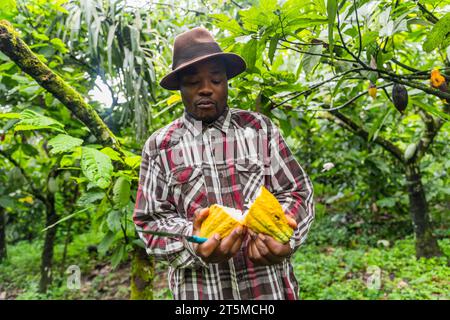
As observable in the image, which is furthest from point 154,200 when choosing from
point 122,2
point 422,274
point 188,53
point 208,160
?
point 422,274

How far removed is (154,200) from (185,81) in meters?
0.35

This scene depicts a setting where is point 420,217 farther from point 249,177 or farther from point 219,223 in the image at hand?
point 219,223

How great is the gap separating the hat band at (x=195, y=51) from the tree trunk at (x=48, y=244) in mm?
2912

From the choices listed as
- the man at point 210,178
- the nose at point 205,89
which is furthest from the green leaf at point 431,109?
the nose at point 205,89

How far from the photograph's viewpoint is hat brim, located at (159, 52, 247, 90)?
1.08 m

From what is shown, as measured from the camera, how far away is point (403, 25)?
1068mm

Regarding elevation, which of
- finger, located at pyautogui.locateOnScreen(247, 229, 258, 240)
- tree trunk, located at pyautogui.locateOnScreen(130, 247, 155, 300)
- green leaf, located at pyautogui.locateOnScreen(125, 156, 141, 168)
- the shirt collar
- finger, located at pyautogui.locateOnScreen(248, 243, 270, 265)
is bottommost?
finger, located at pyautogui.locateOnScreen(248, 243, 270, 265)

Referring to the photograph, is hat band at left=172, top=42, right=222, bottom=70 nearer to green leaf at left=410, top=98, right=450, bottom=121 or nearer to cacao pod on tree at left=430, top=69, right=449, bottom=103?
cacao pod on tree at left=430, top=69, right=449, bottom=103

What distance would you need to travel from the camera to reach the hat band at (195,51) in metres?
1.13

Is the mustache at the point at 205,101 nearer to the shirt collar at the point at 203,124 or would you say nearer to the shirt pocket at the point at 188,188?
the shirt collar at the point at 203,124

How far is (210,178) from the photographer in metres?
1.10

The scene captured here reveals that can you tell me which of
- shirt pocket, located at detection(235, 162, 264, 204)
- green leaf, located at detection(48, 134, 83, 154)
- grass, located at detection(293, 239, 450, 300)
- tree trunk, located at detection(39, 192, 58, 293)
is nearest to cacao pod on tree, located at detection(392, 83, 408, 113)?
shirt pocket, located at detection(235, 162, 264, 204)

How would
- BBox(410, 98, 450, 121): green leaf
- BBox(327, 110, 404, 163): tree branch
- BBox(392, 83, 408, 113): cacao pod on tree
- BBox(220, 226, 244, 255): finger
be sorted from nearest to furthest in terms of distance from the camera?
BBox(220, 226, 244, 255): finger → BBox(392, 83, 408, 113): cacao pod on tree → BBox(410, 98, 450, 121): green leaf → BBox(327, 110, 404, 163): tree branch
